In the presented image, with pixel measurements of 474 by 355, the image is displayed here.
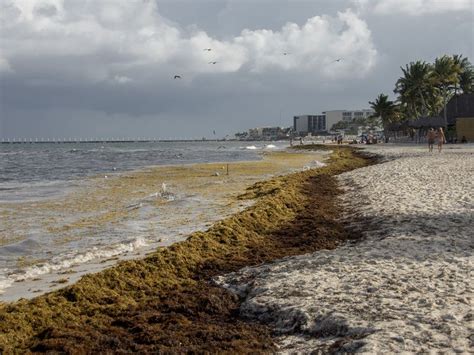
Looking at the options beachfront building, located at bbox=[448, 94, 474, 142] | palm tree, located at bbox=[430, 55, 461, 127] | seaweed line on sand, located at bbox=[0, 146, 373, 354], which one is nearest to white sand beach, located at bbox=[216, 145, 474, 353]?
seaweed line on sand, located at bbox=[0, 146, 373, 354]

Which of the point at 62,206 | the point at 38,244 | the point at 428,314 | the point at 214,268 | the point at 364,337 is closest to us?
the point at 364,337

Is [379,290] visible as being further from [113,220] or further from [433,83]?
[433,83]

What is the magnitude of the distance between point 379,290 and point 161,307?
2702 millimetres

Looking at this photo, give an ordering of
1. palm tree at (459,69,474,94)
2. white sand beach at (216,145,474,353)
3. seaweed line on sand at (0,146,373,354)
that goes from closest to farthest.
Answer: white sand beach at (216,145,474,353), seaweed line on sand at (0,146,373,354), palm tree at (459,69,474,94)

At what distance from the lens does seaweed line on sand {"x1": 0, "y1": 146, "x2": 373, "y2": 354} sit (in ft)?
17.5

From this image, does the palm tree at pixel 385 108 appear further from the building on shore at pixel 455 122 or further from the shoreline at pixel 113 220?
the shoreline at pixel 113 220

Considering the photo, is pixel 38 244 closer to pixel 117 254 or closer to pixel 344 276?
pixel 117 254

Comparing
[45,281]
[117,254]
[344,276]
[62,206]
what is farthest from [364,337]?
[62,206]

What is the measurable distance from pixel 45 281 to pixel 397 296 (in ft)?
16.8

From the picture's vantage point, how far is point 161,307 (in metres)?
6.54

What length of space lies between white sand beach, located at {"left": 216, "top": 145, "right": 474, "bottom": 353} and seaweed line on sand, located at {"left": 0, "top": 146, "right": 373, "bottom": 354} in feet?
1.35

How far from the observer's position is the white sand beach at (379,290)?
5105 millimetres

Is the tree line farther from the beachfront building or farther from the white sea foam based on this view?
the white sea foam

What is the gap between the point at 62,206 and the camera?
678 inches
